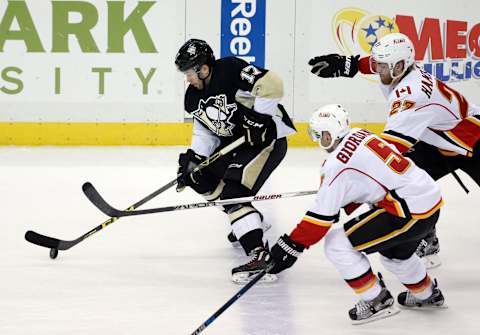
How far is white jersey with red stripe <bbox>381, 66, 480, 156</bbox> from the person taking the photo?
380 centimetres

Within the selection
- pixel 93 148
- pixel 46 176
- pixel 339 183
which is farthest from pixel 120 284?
pixel 93 148

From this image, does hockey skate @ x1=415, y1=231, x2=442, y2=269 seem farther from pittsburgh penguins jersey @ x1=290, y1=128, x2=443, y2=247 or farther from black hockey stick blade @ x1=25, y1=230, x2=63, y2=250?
black hockey stick blade @ x1=25, y1=230, x2=63, y2=250

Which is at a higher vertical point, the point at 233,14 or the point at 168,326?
the point at 233,14

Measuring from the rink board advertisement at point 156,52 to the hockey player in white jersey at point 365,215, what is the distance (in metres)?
4.23

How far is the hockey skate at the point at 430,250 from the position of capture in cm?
405

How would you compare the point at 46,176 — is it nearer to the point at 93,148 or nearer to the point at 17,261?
the point at 93,148

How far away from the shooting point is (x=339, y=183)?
10.1 ft

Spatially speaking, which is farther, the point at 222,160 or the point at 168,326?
the point at 222,160

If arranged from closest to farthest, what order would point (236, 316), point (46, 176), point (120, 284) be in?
point (236, 316) → point (120, 284) → point (46, 176)

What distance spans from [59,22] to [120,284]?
12.8ft

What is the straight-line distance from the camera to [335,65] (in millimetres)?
4512

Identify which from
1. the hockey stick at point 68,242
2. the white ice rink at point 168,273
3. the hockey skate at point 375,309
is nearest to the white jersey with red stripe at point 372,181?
the hockey skate at point 375,309

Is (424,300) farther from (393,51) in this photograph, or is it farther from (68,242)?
(68,242)

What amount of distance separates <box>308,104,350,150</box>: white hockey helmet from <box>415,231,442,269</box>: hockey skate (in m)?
1.11
